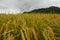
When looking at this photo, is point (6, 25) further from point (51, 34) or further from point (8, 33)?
point (51, 34)

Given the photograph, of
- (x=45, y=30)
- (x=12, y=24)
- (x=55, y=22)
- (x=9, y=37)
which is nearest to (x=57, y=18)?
(x=55, y=22)

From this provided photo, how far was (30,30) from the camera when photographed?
1.88m

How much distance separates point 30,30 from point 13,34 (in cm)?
16

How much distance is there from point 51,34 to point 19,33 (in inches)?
11.6

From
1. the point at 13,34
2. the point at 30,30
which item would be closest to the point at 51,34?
the point at 30,30

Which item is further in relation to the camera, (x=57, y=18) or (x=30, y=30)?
(x=57, y=18)

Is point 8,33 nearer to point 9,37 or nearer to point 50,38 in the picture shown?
point 9,37

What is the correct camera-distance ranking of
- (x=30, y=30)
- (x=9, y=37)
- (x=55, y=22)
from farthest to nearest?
(x=55, y=22) → (x=30, y=30) → (x=9, y=37)

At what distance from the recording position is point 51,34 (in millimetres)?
1910

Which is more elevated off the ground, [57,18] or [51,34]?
[57,18]

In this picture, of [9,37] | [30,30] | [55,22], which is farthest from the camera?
[55,22]

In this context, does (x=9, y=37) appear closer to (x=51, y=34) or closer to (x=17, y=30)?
(x=17, y=30)

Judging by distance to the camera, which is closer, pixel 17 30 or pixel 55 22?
pixel 17 30

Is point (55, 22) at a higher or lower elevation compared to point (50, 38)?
higher
